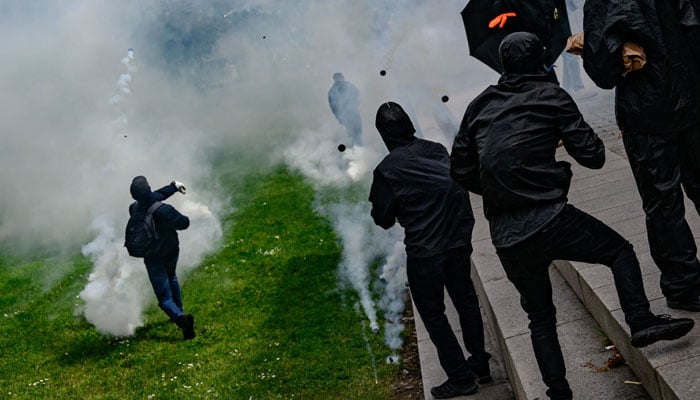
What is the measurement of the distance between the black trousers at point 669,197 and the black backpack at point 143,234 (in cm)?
613

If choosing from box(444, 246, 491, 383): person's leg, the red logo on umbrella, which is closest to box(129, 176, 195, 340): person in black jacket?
the red logo on umbrella

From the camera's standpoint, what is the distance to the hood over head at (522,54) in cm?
483

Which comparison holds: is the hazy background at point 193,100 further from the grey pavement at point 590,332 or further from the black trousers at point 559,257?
the black trousers at point 559,257

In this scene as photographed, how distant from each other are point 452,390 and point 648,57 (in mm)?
2646

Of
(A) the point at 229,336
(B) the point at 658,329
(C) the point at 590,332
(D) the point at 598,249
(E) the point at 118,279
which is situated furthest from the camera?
(E) the point at 118,279

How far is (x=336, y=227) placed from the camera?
13.1 m

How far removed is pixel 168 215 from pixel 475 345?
4602 millimetres

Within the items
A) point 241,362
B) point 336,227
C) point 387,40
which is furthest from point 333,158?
point 241,362

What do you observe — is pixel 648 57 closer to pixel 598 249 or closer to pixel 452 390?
pixel 598 249

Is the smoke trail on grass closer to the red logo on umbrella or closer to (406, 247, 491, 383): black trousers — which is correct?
the red logo on umbrella

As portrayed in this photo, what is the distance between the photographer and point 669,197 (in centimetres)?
513

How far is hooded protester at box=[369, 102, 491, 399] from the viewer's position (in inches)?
251

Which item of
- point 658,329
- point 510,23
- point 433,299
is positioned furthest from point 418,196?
point 510,23

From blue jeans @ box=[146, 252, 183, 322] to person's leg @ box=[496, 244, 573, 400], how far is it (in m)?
6.04
